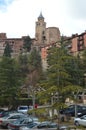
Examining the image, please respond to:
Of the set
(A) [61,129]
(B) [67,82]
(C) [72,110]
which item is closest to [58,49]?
(B) [67,82]

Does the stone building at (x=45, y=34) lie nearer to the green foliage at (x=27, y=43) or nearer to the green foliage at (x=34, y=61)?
the green foliage at (x=27, y=43)

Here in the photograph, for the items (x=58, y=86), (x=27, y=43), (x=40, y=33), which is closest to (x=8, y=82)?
(x=58, y=86)

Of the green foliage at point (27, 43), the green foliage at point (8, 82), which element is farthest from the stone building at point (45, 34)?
the green foliage at point (8, 82)

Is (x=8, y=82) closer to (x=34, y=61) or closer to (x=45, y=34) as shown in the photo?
(x=34, y=61)

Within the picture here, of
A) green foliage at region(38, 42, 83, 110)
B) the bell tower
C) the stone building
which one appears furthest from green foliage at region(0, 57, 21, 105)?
the bell tower

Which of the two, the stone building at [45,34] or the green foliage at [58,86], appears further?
the stone building at [45,34]

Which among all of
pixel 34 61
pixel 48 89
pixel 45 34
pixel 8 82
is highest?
pixel 45 34

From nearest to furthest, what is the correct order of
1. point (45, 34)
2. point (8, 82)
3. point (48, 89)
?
point (48, 89), point (8, 82), point (45, 34)

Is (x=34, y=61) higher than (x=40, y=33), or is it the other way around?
(x=40, y=33)

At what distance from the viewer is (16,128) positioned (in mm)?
32375

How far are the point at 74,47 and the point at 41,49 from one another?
92.1ft

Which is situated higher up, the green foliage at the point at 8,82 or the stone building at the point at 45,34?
the stone building at the point at 45,34

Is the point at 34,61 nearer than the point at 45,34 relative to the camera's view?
Yes

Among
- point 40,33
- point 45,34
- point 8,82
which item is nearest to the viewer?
point 8,82
